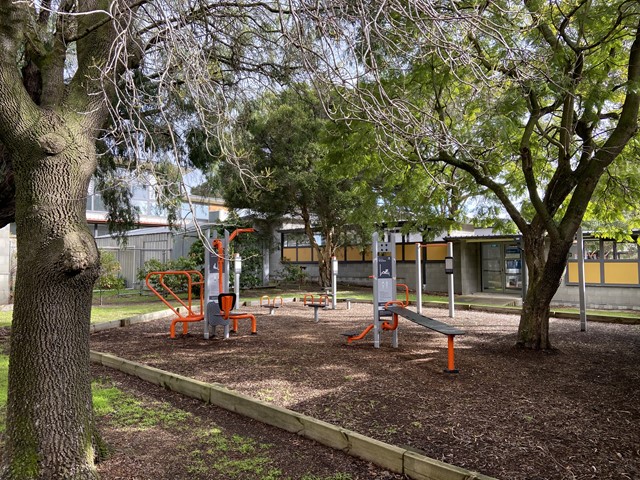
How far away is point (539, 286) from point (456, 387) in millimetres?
3056

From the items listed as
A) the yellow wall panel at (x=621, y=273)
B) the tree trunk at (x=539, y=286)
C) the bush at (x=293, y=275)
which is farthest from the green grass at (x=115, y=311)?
the yellow wall panel at (x=621, y=273)

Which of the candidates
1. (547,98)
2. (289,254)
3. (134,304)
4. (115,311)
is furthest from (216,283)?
(289,254)

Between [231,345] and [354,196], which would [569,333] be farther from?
[354,196]

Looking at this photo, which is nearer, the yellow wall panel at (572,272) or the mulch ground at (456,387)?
the mulch ground at (456,387)

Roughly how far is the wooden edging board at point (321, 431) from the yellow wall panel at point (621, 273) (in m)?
14.9

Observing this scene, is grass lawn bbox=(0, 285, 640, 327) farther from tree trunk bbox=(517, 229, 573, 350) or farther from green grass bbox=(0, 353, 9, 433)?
tree trunk bbox=(517, 229, 573, 350)

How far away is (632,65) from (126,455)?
27.0 ft

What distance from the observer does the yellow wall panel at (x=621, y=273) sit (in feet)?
50.7

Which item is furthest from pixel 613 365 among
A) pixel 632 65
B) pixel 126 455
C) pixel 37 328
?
pixel 37 328

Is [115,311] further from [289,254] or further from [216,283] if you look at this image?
[289,254]

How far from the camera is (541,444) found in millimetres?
4082

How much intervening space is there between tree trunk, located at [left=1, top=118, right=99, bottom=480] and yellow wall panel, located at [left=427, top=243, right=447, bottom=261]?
65.4ft

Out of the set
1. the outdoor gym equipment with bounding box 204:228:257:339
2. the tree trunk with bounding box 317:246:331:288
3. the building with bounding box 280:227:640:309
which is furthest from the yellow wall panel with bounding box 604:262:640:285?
the outdoor gym equipment with bounding box 204:228:257:339

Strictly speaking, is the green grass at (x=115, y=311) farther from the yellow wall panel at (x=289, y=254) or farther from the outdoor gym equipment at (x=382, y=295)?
the yellow wall panel at (x=289, y=254)
